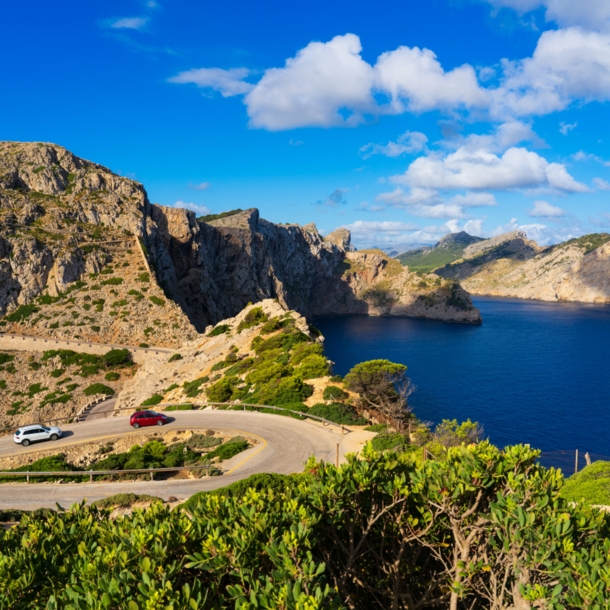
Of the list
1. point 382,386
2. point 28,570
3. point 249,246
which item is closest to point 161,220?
point 249,246

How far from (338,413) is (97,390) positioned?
41.9 m

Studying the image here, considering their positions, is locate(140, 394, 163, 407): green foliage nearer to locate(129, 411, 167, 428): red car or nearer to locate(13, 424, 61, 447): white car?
locate(129, 411, 167, 428): red car

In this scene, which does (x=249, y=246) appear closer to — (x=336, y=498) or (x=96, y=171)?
(x=96, y=171)

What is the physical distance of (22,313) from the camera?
7681cm

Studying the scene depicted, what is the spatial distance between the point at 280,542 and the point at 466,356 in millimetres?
110090

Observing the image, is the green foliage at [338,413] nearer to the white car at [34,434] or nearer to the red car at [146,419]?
the red car at [146,419]

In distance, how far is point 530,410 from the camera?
227ft

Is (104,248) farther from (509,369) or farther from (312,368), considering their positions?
(509,369)

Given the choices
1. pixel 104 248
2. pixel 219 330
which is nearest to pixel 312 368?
pixel 219 330

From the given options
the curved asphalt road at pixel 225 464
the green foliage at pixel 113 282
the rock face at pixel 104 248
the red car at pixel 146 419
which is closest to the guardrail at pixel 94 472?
the curved asphalt road at pixel 225 464

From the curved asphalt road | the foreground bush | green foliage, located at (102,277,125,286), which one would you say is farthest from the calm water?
the foreground bush

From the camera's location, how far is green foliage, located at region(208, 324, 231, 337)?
67.7 metres

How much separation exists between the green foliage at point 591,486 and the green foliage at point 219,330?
171ft

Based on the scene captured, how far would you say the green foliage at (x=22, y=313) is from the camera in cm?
7575
